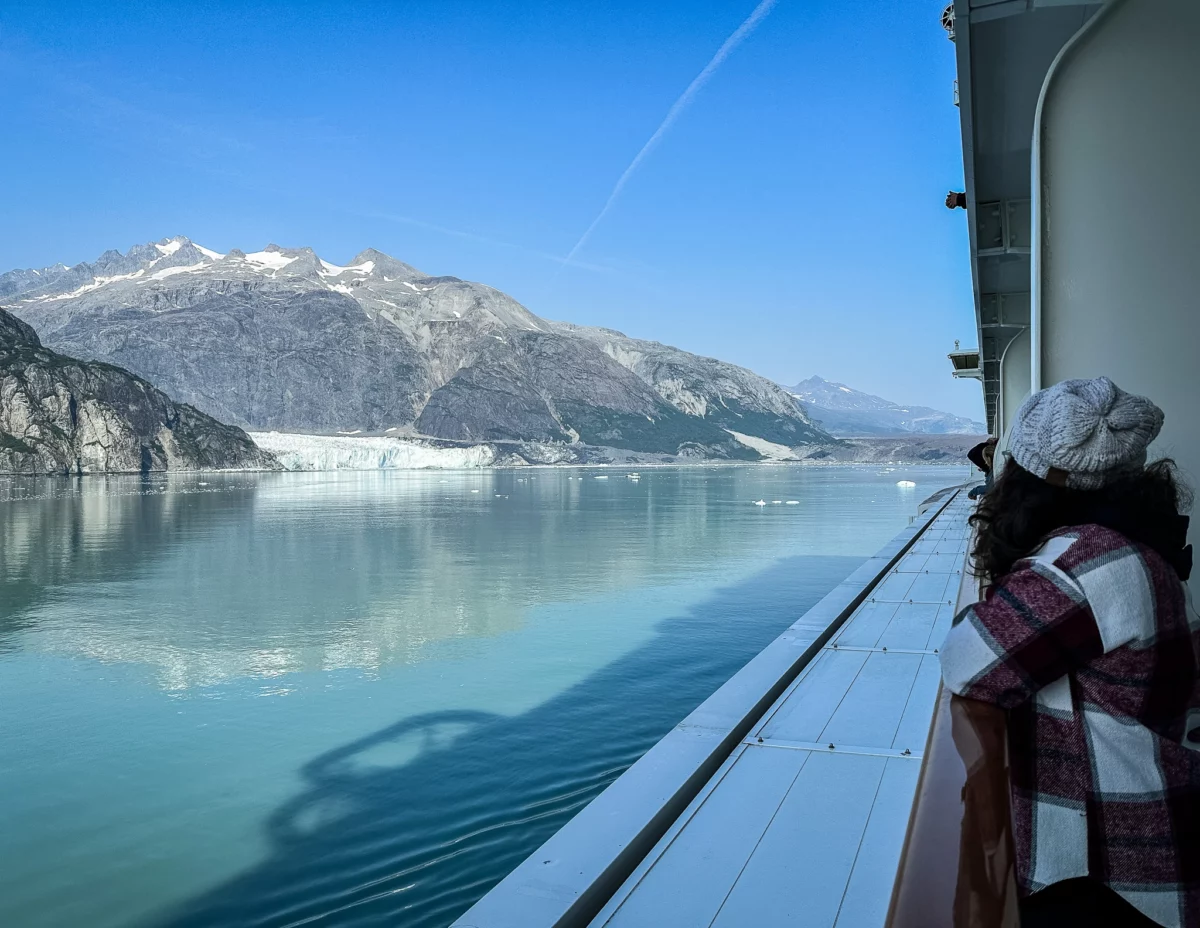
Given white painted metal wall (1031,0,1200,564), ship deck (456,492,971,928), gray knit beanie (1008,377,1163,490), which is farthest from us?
white painted metal wall (1031,0,1200,564)

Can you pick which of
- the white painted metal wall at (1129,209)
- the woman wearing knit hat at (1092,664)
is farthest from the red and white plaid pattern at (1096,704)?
the white painted metal wall at (1129,209)

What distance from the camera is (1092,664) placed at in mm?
1334

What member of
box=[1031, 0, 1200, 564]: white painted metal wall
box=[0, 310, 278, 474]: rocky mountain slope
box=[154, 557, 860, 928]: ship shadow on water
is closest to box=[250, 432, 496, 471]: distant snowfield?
box=[0, 310, 278, 474]: rocky mountain slope

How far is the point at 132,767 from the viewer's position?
6121mm

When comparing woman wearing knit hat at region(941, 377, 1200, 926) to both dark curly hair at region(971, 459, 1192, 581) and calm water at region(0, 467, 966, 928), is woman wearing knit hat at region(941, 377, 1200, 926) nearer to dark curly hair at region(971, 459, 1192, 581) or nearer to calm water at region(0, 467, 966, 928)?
dark curly hair at region(971, 459, 1192, 581)

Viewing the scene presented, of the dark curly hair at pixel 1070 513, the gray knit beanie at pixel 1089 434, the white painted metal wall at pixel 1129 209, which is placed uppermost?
the white painted metal wall at pixel 1129 209

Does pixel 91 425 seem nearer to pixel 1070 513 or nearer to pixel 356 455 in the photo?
pixel 356 455

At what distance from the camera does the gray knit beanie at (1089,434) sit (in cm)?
143

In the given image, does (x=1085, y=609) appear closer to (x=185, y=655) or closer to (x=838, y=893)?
(x=838, y=893)

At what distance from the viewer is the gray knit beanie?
4.70 ft

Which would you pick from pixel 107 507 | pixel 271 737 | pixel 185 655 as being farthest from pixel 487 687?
pixel 107 507

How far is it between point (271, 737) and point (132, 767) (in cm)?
95

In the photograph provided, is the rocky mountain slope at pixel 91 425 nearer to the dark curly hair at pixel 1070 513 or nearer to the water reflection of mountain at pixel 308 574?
the water reflection of mountain at pixel 308 574

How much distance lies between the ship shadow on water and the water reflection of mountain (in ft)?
7.97
